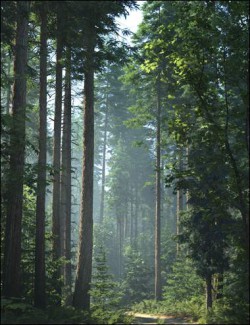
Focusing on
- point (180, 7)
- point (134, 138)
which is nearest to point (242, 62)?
point (180, 7)

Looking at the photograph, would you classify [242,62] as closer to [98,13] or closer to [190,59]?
[190,59]

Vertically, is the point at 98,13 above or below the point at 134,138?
below

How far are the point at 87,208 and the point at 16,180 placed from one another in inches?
160

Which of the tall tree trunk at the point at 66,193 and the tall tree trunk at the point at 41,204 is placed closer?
the tall tree trunk at the point at 41,204

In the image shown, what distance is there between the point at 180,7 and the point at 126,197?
44.3 meters

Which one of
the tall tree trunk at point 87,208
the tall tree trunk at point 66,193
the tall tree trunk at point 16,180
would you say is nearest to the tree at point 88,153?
the tall tree trunk at point 87,208

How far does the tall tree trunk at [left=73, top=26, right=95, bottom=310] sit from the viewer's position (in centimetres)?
1445

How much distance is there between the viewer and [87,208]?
49.9 feet

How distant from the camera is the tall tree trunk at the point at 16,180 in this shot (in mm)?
11422

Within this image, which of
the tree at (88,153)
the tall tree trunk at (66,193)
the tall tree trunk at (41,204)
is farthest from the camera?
the tall tree trunk at (66,193)

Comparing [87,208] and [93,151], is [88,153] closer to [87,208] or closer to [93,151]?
[93,151]

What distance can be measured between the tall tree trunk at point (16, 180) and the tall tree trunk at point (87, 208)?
3010 mm

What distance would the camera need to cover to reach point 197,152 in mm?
18875

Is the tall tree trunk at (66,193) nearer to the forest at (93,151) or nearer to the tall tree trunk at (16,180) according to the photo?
the forest at (93,151)
